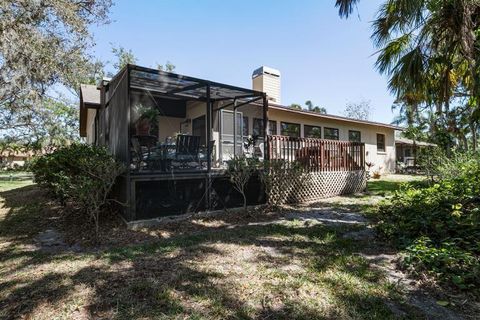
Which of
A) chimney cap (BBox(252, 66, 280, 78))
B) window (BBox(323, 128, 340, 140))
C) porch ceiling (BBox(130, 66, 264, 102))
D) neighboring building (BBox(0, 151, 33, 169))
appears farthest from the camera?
neighboring building (BBox(0, 151, 33, 169))

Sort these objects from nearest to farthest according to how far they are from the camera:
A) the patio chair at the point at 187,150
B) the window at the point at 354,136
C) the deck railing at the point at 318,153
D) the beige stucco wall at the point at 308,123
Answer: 1. the patio chair at the point at 187,150
2. the deck railing at the point at 318,153
3. the beige stucco wall at the point at 308,123
4. the window at the point at 354,136

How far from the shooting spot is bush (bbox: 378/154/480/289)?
3249mm

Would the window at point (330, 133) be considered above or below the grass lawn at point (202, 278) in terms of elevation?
above

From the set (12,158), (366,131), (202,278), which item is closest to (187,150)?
(202,278)

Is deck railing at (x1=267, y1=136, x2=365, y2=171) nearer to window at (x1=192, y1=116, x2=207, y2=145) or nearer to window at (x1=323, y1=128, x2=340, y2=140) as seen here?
window at (x1=192, y1=116, x2=207, y2=145)

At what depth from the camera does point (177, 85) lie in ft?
24.2

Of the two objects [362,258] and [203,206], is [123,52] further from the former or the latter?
[362,258]

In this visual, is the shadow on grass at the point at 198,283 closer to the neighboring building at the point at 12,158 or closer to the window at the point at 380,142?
the window at the point at 380,142

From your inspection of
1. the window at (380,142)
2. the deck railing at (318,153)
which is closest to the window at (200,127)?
the deck railing at (318,153)

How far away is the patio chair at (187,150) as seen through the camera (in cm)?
651

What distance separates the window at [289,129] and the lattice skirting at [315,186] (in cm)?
428

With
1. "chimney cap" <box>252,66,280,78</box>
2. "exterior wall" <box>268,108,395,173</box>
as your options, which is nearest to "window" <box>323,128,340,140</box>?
"exterior wall" <box>268,108,395,173</box>

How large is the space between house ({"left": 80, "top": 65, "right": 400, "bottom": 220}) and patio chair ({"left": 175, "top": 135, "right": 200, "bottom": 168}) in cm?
2

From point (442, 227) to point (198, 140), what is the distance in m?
5.06
